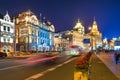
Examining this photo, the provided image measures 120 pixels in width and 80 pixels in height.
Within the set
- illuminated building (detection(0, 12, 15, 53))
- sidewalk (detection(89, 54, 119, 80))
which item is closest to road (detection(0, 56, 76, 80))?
sidewalk (detection(89, 54, 119, 80))

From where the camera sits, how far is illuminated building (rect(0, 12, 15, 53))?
3108 inches

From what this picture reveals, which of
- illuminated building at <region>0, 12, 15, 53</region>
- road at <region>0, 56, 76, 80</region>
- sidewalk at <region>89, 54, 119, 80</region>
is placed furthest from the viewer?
illuminated building at <region>0, 12, 15, 53</region>

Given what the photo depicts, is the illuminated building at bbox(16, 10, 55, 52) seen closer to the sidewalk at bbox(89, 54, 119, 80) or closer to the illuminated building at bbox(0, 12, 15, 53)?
the illuminated building at bbox(0, 12, 15, 53)

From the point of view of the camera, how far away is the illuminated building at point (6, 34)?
78938 millimetres

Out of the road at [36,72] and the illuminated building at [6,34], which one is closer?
the road at [36,72]

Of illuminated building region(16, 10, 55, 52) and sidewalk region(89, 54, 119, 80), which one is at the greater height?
illuminated building region(16, 10, 55, 52)

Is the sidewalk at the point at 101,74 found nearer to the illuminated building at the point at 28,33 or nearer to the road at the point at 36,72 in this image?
the road at the point at 36,72

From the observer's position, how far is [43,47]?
118m

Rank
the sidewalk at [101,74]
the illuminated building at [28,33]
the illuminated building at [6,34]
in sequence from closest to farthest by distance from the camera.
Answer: the sidewalk at [101,74], the illuminated building at [6,34], the illuminated building at [28,33]

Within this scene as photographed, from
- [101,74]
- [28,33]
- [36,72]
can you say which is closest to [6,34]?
[28,33]

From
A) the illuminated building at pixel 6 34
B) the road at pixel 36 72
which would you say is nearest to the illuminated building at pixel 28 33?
the illuminated building at pixel 6 34

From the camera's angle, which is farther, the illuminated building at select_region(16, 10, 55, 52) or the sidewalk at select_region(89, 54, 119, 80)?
the illuminated building at select_region(16, 10, 55, 52)

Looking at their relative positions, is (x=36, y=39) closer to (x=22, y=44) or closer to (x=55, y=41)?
(x=22, y=44)

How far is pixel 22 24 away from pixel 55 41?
1909 inches
